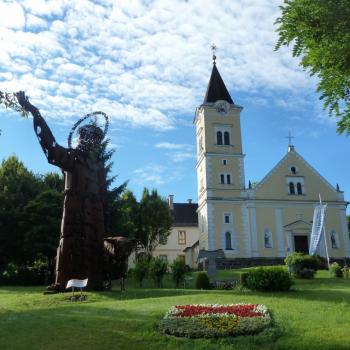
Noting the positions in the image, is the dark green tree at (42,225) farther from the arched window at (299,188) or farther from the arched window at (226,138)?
the arched window at (299,188)

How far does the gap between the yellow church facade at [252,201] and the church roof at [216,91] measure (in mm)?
534

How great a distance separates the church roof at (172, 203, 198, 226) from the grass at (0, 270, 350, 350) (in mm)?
58034

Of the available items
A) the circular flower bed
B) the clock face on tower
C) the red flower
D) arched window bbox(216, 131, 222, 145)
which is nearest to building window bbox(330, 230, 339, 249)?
arched window bbox(216, 131, 222, 145)

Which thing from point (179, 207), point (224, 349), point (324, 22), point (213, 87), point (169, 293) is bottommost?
point (224, 349)

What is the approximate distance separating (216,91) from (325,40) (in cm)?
4877

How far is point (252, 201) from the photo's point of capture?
→ 53312mm

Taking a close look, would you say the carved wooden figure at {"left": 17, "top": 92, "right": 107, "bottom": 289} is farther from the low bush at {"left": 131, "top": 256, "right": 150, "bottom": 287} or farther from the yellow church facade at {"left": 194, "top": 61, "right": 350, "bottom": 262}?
the yellow church facade at {"left": 194, "top": 61, "right": 350, "bottom": 262}

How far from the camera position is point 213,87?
58.8 metres

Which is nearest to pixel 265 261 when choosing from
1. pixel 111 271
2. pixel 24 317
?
pixel 111 271

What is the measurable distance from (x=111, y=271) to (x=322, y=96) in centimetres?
1341

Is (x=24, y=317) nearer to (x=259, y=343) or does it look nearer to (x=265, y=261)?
(x=259, y=343)

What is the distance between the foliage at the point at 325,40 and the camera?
32.4 ft

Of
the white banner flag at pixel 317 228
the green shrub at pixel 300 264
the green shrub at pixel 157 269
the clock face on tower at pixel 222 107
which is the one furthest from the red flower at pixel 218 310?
the clock face on tower at pixel 222 107

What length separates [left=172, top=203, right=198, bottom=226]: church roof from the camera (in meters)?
Answer: 75.2
